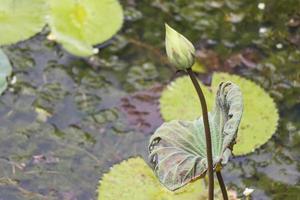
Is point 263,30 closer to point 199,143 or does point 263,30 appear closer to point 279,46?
point 279,46

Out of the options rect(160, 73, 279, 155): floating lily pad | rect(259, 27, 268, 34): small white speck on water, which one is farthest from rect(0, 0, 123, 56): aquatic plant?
rect(259, 27, 268, 34): small white speck on water

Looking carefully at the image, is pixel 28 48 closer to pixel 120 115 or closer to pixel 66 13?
pixel 66 13

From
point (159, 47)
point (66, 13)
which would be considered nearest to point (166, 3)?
point (159, 47)

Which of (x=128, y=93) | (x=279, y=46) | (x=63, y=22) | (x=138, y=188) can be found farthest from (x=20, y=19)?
(x=279, y=46)

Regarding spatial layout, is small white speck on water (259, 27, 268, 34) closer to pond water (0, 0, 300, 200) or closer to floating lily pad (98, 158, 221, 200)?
pond water (0, 0, 300, 200)

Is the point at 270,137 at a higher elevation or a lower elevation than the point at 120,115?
lower

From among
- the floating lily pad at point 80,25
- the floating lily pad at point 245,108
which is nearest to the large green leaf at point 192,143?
the floating lily pad at point 245,108
